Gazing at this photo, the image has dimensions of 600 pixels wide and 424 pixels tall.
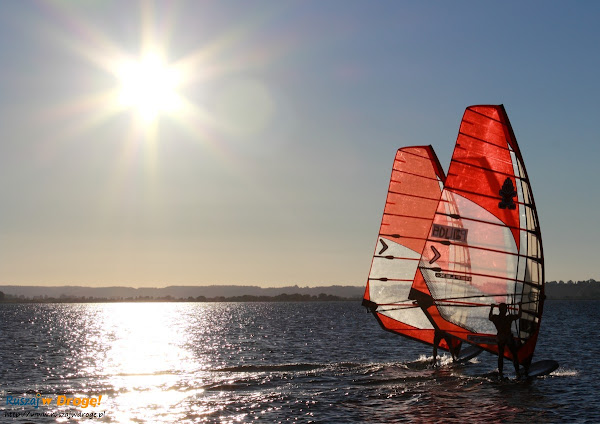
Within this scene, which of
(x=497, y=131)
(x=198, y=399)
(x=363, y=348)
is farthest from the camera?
(x=363, y=348)

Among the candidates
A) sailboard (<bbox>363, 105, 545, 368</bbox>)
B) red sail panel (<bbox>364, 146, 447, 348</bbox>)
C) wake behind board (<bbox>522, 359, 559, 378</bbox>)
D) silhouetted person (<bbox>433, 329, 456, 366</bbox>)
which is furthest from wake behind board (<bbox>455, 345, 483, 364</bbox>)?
sailboard (<bbox>363, 105, 545, 368</bbox>)

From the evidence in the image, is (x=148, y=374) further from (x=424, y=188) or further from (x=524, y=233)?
(x=524, y=233)

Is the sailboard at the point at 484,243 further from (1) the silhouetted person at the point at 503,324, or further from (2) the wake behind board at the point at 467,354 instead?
(2) the wake behind board at the point at 467,354

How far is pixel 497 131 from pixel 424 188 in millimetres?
5799

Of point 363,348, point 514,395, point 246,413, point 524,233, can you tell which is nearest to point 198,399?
point 246,413

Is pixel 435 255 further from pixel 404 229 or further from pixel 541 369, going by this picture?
pixel 541 369

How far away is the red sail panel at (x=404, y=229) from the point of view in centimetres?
2694

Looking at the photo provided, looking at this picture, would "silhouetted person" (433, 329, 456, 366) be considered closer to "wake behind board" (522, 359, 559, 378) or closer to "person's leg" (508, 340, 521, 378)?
"person's leg" (508, 340, 521, 378)

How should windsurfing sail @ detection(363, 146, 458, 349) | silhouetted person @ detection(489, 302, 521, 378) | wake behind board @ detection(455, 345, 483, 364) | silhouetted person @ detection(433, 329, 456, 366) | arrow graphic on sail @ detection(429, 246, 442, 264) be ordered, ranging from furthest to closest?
wake behind board @ detection(455, 345, 483, 364) → windsurfing sail @ detection(363, 146, 458, 349) → silhouetted person @ detection(433, 329, 456, 366) → arrow graphic on sail @ detection(429, 246, 442, 264) → silhouetted person @ detection(489, 302, 521, 378)

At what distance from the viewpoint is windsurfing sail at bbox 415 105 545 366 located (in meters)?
21.7

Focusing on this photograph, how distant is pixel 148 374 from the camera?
27344mm

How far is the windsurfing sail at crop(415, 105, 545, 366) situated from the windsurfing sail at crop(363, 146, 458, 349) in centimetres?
→ 468

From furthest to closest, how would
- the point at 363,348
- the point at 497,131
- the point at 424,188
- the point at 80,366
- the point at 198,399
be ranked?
1. the point at 363,348
2. the point at 80,366
3. the point at 424,188
4. the point at 497,131
5. the point at 198,399

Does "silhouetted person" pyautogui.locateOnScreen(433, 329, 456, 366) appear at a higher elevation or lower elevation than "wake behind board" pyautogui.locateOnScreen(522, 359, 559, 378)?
higher
